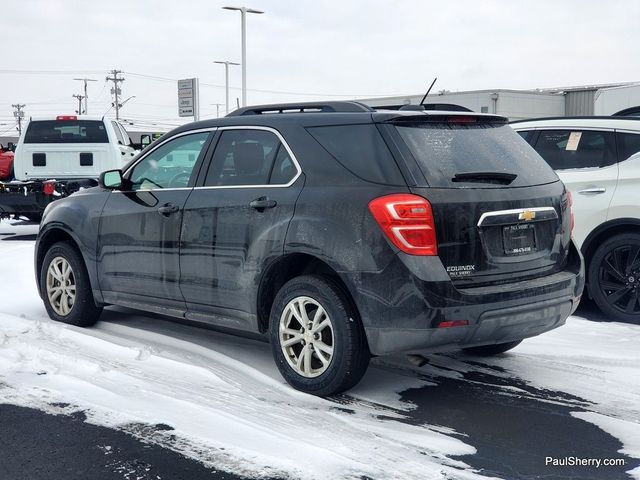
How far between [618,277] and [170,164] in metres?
4.03

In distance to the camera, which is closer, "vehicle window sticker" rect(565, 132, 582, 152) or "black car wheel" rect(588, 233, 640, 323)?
"black car wheel" rect(588, 233, 640, 323)

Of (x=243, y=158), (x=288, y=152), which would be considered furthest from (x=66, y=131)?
(x=288, y=152)

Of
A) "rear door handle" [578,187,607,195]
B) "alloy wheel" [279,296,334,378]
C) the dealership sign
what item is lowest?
"alloy wheel" [279,296,334,378]

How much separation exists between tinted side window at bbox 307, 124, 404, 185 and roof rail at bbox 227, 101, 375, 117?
10.9 inches

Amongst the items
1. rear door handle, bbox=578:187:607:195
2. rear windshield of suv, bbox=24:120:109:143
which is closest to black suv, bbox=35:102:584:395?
rear door handle, bbox=578:187:607:195

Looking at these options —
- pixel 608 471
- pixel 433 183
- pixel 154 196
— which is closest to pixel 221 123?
pixel 154 196

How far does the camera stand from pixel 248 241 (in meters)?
5.34

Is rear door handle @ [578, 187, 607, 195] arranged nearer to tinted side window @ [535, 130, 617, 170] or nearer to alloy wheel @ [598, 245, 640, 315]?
tinted side window @ [535, 130, 617, 170]

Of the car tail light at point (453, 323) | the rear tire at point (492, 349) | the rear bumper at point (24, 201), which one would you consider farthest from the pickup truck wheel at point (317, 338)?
the rear bumper at point (24, 201)

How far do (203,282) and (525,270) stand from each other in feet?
7.06

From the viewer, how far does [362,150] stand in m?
4.95

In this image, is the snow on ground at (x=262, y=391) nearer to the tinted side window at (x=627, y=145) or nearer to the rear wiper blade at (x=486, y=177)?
the rear wiper blade at (x=486, y=177)

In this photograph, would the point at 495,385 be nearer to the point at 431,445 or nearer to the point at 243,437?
the point at 431,445

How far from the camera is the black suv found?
4.63 m
